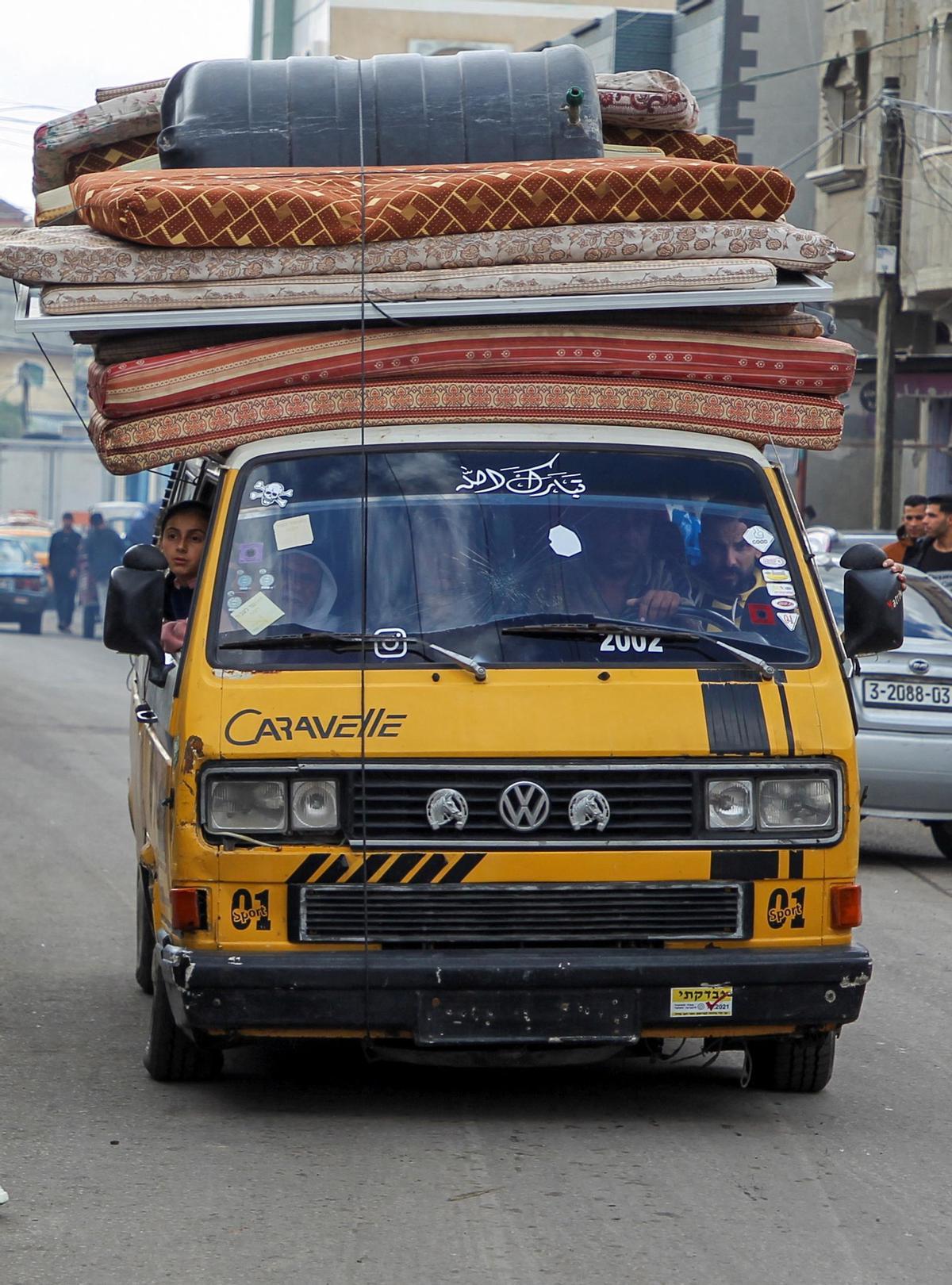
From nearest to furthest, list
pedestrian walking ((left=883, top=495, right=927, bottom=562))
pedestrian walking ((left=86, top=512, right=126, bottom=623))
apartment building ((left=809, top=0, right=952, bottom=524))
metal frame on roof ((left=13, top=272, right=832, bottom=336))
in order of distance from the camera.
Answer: metal frame on roof ((left=13, top=272, right=832, bottom=336)) → pedestrian walking ((left=883, top=495, right=927, bottom=562)) → apartment building ((left=809, top=0, right=952, bottom=524)) → pedestrian walking ((left=86, top=512, right=126, bottom=623))

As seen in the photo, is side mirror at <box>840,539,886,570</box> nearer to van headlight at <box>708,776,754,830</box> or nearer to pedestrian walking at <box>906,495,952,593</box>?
van headlight at <box>708,776,754,830</box>

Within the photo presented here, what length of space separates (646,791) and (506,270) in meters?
1.67

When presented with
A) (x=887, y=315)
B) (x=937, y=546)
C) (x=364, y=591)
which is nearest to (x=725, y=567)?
(x=364, y=591)

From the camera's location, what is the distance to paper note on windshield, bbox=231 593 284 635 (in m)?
6.35

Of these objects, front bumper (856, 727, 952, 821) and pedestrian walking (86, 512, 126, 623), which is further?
pedestrian walking (86, 512, 126, 623)

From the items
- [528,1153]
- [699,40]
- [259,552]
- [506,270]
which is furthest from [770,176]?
[699,40]

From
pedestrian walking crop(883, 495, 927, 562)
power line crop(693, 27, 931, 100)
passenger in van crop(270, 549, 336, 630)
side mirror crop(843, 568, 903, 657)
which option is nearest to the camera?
passenger in van crop(270, 549, 336, 630)

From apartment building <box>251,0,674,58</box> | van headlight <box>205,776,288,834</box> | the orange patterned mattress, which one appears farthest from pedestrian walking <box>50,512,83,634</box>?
van headlight <box>205,776,288,834</box>

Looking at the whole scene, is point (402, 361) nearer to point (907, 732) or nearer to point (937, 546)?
point (907, 732)

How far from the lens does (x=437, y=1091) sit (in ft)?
22.3

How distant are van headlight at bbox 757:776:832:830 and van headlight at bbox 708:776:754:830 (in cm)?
3

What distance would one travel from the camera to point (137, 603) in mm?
6578

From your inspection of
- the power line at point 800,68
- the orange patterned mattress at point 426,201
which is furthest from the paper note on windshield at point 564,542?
the power line at point 800,68

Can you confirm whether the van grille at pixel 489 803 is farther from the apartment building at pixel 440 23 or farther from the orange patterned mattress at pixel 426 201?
the apartment building at pixel 440 23
